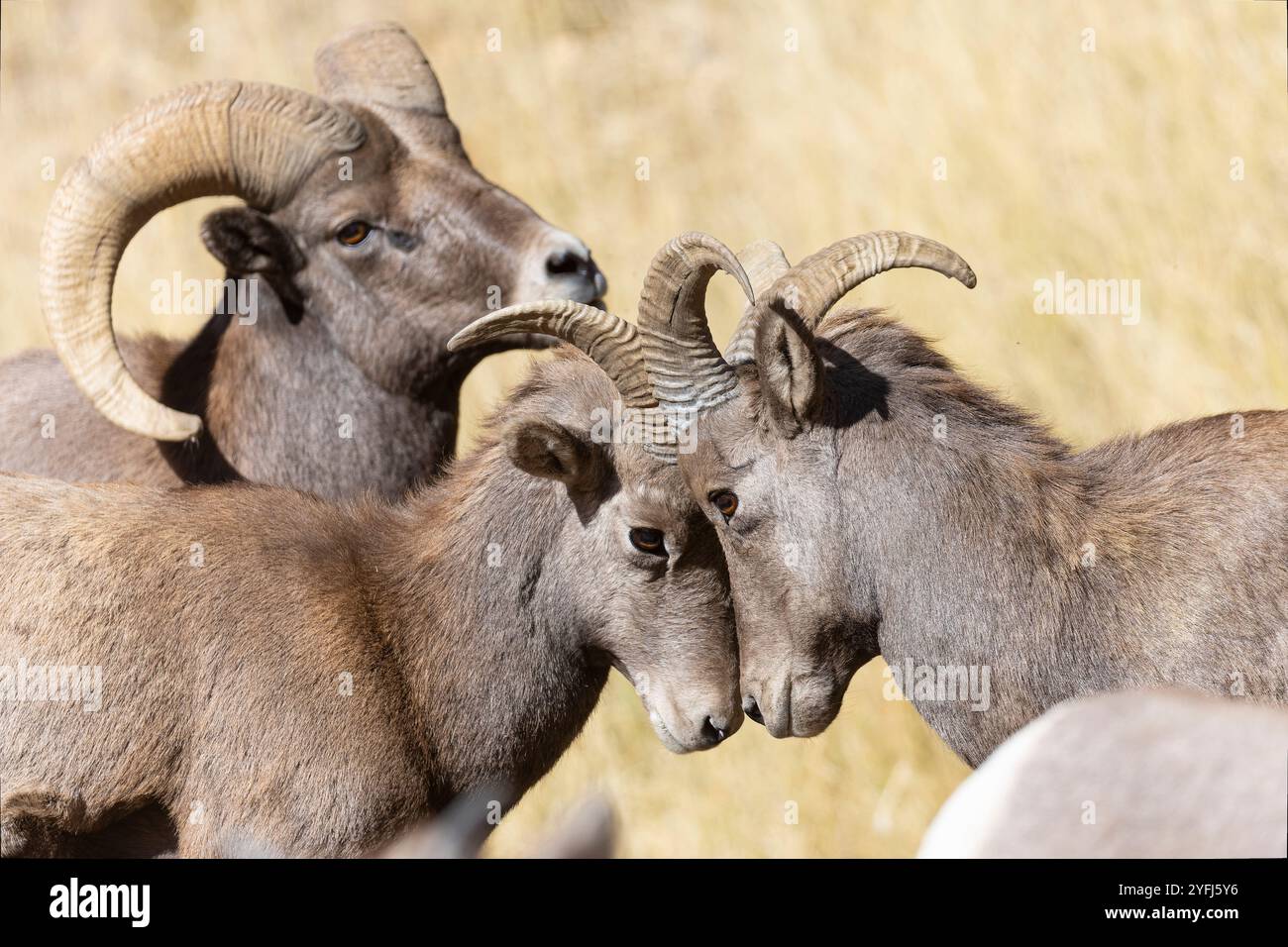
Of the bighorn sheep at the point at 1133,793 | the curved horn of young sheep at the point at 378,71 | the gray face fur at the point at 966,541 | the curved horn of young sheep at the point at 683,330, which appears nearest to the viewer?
the bighorn sheep at the point at 1133,793

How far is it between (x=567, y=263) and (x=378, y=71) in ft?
5.77

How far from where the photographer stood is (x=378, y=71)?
29.2ft

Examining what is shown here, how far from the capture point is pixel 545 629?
6879 millimetres

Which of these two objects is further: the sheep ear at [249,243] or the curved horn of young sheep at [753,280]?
the sheep ear at [249,243]

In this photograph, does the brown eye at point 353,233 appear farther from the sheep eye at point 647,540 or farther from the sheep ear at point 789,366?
the sheep ear at point 789,366

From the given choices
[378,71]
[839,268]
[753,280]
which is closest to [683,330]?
[839,268]

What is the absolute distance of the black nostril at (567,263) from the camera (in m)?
7.97

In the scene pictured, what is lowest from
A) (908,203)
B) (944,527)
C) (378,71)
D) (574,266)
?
(944,527)

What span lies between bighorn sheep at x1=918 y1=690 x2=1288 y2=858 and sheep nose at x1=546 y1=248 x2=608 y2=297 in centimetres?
437

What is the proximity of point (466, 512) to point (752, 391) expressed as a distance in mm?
1391

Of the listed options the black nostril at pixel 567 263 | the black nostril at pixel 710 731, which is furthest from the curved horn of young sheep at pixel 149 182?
the black nostril at pixel 710 731

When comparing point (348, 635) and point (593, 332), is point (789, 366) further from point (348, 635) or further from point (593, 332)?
point (348, 635)

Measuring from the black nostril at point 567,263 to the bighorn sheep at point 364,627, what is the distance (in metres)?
0.95
